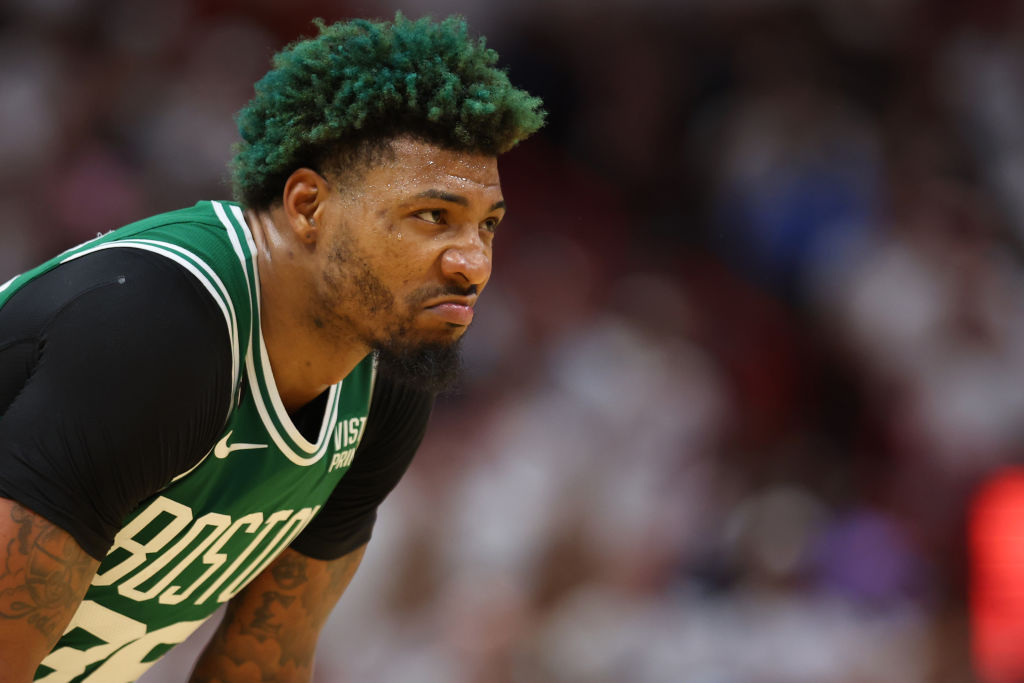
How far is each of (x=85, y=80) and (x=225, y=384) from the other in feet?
12.1

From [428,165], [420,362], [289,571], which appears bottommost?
[289,571]

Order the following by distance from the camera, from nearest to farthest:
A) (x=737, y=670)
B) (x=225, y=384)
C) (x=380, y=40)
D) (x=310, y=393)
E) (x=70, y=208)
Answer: (x=225, y=384) → (x=380, y=40) → (x=310, y=393) → (x=737, y=670) → (x=70, y=208)

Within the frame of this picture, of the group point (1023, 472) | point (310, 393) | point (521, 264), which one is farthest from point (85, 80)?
point (1023, 472)

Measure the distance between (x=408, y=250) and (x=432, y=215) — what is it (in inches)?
3.3

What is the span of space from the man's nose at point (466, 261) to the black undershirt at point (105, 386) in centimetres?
43

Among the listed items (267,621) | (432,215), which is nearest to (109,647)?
(267,621)

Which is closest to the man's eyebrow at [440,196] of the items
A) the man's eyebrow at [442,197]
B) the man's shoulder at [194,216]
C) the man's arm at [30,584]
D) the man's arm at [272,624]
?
the man's eyebrow at [442,197]

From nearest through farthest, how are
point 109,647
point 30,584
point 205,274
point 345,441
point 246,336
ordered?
point 30,584 → point 205,274 → point 246,336 → point 109,647 → point 345,441

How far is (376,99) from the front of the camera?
6.51ft

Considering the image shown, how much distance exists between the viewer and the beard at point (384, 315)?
2.05 m

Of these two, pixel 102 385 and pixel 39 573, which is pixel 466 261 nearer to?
pixel 102 385

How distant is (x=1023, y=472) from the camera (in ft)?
15.6

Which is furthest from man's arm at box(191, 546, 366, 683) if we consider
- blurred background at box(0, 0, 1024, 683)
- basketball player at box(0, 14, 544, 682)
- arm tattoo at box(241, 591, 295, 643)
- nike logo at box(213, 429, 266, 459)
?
blurred background at box(0, 0, 1024, 683)

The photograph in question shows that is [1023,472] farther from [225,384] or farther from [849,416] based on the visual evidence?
[225,384]
